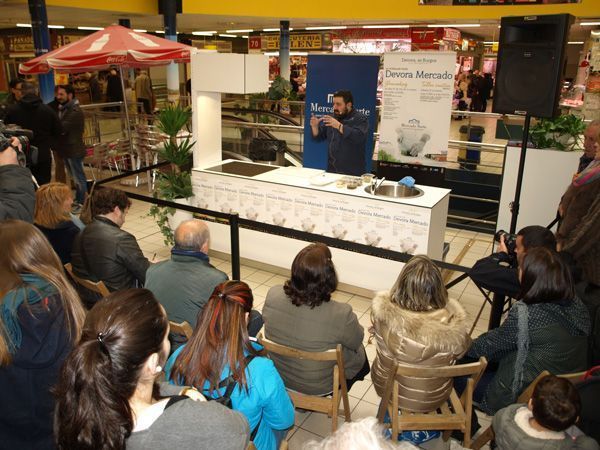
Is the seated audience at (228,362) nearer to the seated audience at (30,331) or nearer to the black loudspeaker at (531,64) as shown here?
the seated audience at (30,331)

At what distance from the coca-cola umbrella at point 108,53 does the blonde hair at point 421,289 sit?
5537 millimetres

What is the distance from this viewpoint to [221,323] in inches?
74.7

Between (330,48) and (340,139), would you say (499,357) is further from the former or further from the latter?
(330,48)

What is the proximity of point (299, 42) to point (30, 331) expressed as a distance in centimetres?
1574

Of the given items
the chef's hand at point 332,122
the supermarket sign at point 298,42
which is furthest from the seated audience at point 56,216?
the supermarket sign at point 298,42

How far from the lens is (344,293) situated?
4.93m

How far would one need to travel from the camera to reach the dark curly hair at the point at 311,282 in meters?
2.55

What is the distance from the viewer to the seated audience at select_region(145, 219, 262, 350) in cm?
269

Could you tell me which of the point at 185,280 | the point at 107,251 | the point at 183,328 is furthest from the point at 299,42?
→ the point at 183,328

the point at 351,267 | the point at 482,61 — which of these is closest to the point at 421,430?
the point at 351,267

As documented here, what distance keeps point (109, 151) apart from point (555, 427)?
24.3 ft

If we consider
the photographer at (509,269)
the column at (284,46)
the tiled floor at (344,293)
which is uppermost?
the column at (284,46)

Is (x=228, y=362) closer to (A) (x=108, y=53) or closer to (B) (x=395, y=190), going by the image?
(B) (x=395, y=190)

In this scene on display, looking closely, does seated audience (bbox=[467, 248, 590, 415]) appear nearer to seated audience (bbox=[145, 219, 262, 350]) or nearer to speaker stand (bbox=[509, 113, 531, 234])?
seated audience (bbox=[145, 219, 262, 350])
